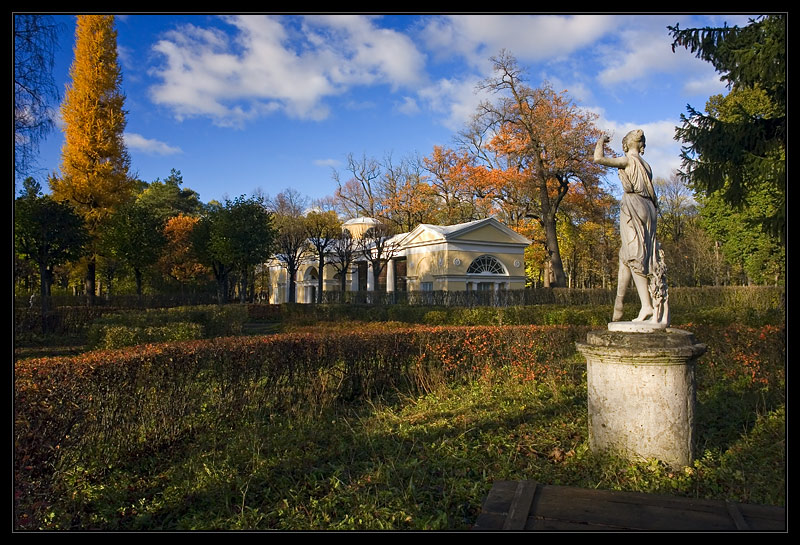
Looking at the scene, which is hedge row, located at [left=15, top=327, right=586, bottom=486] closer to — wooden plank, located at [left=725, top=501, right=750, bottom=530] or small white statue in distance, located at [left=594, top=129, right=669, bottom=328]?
small white statue in distance, located at [left=594, top=129, right=669, bottom=328]

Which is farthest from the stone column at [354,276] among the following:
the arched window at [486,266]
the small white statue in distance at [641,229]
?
the small white statue in distance at [641,229]

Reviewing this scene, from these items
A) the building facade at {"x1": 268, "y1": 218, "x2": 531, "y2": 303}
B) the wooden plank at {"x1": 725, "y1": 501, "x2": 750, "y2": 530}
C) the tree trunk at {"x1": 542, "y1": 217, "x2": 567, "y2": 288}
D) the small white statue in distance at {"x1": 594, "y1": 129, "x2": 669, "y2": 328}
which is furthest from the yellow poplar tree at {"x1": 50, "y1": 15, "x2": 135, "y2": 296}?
the wooden plank at {"x1": 725, "y1": 501, "x2": 750, "y2": 530}

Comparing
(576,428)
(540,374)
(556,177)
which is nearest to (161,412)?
(576,428)

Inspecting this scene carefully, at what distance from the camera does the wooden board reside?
2289 millimetres

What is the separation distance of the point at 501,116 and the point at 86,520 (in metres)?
28.7

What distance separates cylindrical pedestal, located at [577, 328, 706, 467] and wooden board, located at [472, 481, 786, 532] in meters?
1.65

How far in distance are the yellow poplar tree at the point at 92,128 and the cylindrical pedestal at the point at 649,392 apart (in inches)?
968

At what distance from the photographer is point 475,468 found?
4.13 metres

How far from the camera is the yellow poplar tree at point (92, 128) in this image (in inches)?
908

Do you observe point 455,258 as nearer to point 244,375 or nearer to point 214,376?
point 244,375

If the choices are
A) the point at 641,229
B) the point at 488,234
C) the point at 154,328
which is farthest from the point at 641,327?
the point at 488,234

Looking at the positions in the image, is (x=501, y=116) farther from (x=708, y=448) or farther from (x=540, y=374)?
(x=708, y=448)

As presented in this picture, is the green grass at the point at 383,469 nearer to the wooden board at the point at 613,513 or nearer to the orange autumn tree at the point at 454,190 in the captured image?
the wooden board at the point at 613,513

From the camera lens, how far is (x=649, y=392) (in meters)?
4.07
